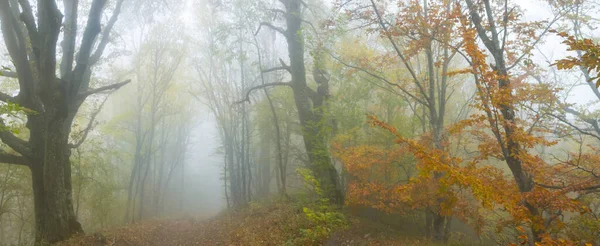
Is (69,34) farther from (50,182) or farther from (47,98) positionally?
(50,182)

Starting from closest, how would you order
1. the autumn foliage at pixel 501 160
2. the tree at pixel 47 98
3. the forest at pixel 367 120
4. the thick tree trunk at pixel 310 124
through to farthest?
the autumn foliage at pixel 501 160 → the forest at pixel 367 120 → the tree at pixel 47 98 → the thick tree trunk at pixel 310 124

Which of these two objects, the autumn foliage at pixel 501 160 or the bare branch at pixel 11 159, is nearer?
the autumn foliage at pixel 501 160

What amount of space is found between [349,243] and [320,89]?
20.4ft

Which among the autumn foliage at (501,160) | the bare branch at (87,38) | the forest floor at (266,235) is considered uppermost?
the bare branch at (87,38)

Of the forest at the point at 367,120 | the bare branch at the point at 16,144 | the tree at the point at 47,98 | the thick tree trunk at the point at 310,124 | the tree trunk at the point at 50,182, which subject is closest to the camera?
the forest at the point at 367,120

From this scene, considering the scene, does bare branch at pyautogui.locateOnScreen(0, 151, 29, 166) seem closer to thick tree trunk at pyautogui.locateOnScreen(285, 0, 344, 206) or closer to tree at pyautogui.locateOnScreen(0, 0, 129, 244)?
tree at pyautogui.locateOnScreen(0, 0, 129, 244)

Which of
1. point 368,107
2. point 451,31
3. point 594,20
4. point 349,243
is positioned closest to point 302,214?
point 349,243

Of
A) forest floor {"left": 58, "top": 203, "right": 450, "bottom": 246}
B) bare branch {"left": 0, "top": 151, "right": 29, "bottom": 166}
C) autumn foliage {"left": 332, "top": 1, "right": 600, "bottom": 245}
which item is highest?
bare branch {"left": 0, "top": 151, "right": 29, "bottom": 166}

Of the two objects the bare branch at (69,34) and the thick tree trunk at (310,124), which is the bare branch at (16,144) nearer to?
the bare branch at (69,34)

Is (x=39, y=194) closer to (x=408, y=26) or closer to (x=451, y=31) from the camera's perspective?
(x=408, y=26)

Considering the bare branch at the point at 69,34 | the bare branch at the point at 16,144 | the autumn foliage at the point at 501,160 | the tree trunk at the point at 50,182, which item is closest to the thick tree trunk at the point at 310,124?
the autumn foliage at the point at 501,160

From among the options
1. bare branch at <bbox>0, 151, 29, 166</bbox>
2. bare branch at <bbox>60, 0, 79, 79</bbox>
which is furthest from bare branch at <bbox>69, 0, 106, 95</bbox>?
bare branch at <bbox>0, 151, 29, 166</bbox>

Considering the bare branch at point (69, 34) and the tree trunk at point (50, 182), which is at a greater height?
the bare branch at point (69, 34)

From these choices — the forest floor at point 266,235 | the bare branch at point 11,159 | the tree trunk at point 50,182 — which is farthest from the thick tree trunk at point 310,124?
the bare branch at point 11,159
